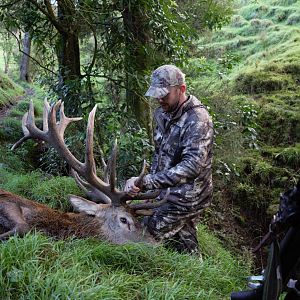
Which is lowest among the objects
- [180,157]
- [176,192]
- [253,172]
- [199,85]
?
[253,172]

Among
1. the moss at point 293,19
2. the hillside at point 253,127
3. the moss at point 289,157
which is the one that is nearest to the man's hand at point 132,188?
the hillside at point 253,127

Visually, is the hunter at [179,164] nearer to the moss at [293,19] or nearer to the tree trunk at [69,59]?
the tree trunk at [69,59]

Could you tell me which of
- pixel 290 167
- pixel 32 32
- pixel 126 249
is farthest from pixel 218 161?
pixel 126 249

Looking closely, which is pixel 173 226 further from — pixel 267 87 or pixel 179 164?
pixel 267 87

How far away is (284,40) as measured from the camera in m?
13.9

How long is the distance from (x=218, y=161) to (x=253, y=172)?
62.3 inches

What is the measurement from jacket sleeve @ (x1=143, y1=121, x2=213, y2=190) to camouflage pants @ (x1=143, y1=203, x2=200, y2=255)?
28 centimetres

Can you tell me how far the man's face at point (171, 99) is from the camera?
441 centimetres

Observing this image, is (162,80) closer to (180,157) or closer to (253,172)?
(180,157)

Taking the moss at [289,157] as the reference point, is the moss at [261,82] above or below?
above

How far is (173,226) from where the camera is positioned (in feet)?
14.7

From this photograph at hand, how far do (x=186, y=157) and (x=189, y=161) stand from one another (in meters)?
0.06

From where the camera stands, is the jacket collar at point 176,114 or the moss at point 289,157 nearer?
the jacket collar at point 176,114

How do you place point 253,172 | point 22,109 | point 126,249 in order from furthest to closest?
point 22,109
point 253,172
point 126,249
